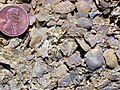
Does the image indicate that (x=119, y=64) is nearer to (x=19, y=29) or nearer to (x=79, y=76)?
(x=79, y=76)

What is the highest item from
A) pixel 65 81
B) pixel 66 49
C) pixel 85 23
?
pixel 85 23

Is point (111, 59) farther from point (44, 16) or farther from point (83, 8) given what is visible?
point (44, 16)

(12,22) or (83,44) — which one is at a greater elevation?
(12,22)

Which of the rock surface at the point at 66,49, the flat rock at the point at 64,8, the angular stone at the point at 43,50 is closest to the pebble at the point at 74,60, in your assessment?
the rock surface at the point at 66,49

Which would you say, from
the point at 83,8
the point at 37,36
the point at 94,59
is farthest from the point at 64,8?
the point at 94,59

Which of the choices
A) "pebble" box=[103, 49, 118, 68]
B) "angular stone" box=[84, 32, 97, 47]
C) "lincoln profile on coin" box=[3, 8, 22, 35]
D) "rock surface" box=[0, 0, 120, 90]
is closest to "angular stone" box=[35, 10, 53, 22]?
"rock surface" box=[0, 0, 120, 90]

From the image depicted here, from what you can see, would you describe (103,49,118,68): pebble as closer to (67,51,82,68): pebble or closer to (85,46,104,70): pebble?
(85,46,104,70): pebble

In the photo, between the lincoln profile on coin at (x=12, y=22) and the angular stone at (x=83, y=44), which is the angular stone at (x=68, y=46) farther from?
the lincoln profile on coin at (x=12, y=22)

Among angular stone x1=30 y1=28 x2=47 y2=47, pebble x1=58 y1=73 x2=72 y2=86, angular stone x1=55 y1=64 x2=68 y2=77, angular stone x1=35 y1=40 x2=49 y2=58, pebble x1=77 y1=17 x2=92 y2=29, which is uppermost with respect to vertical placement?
pebble x1=77 y1=17 x2=92 y2=29
